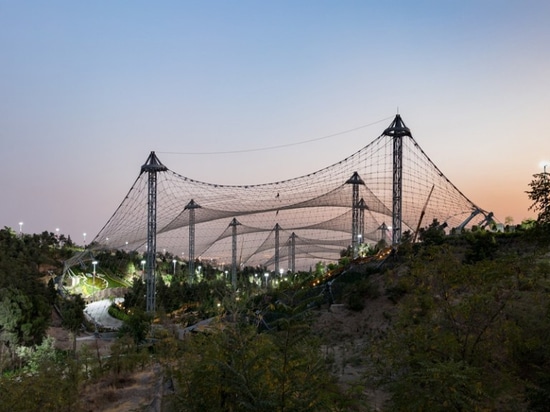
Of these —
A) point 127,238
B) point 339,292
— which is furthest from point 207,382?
point 127,238

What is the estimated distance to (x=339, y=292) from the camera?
973 inches

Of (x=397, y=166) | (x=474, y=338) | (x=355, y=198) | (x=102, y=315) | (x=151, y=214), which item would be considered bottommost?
(x=102, y=315)

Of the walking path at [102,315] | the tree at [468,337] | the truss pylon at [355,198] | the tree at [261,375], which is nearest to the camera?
the tree at [261,375]

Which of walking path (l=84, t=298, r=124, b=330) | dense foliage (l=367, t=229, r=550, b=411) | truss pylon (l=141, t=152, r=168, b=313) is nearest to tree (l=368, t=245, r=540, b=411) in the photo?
dense foliage (l=367, t=229, r=550, b=411)

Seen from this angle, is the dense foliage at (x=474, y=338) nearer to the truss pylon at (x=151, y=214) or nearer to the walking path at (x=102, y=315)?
the truss pylon at (x=151, y=214)

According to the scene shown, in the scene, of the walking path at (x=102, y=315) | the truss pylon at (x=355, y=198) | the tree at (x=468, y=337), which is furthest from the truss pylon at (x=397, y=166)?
the walking path at (x=102, y=315)

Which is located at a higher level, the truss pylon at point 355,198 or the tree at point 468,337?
the truss pylon at point 355,198

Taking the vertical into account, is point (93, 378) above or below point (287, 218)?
below

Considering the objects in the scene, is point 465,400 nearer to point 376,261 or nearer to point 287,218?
point 376,261

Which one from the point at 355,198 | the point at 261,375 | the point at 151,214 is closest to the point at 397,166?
the point at 355,198

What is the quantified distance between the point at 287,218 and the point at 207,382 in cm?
3314

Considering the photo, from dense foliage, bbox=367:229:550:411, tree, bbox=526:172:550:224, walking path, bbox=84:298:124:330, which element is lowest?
walking path, bbox=84:298:124:330

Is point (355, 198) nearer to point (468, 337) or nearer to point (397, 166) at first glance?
Answer: point (397, 166)

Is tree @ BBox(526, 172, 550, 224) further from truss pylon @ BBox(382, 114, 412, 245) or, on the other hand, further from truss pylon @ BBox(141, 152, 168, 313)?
truss pylon @ BBox(141, 152, 168, 313)
